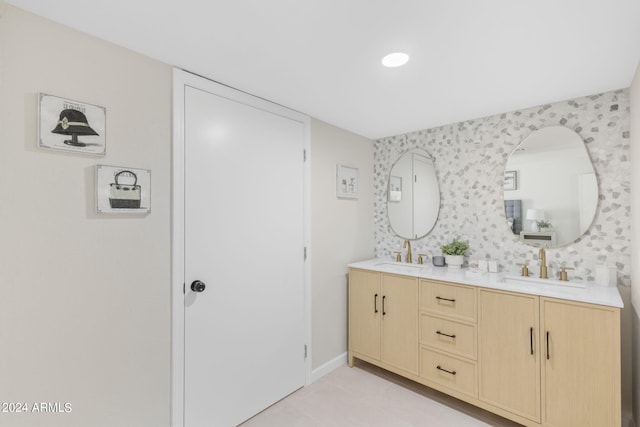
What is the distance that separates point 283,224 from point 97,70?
56.7 inches

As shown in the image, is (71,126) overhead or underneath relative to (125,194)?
overhead

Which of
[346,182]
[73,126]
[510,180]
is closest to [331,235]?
[346,182]

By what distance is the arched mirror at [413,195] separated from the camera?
9.59 ft

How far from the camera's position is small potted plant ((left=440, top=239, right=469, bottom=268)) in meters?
2.59

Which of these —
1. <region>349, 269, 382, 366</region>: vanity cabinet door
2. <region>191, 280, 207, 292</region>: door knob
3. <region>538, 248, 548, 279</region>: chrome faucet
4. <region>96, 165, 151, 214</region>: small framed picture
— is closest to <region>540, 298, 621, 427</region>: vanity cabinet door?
<region>538, 248, 548, 279</region>: chrome faucet

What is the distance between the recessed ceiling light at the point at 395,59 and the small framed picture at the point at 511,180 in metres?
1.43

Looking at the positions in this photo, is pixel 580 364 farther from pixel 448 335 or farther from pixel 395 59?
pixel 395 59

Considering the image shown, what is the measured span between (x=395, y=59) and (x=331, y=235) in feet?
5.28

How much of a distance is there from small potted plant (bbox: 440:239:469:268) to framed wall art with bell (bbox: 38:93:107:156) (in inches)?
102

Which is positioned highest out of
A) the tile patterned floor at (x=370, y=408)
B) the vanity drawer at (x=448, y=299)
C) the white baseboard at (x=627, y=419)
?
the vanity drawer at (x=448, y=299)

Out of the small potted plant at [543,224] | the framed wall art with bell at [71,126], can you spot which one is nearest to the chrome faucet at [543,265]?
the small potted plant at [543,224]

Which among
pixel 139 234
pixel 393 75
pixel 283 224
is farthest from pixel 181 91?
pixel 393 75

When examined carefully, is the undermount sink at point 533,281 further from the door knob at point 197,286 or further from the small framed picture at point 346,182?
the door knob at point 197,286

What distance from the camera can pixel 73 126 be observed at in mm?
1384
